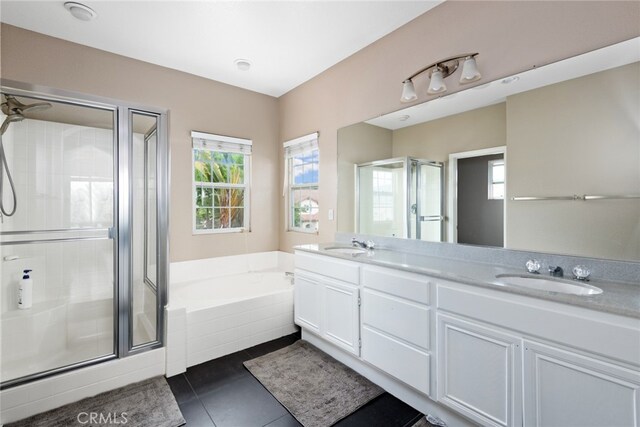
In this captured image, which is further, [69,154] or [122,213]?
[69,154]

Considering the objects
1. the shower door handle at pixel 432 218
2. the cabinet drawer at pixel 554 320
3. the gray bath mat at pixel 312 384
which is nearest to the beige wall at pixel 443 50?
the shower door handle at pixel 432 218

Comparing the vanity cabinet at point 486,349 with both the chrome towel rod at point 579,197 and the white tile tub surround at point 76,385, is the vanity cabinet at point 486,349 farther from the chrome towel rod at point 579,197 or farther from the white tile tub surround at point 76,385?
the white tile tub surround at point 76,385

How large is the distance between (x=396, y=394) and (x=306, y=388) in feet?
1.97

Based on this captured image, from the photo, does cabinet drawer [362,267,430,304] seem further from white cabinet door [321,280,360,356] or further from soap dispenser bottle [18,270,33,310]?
soap dispenser bottle [18,270,33,310]

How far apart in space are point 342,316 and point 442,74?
1896 mm

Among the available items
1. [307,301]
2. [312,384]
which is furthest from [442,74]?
Result: [312,384]

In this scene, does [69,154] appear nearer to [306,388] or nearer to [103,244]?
[103,244]

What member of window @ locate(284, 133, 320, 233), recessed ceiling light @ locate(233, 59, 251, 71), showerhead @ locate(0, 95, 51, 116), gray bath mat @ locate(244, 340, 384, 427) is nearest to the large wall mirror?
window @ locate(284, 133, 320, 233)

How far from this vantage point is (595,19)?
56.9 inches

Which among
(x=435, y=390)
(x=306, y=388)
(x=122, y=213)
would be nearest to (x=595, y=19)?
(x=435, y=390)

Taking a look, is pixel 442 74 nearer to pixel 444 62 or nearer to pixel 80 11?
pixel 444 62

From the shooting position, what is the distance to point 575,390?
113cm

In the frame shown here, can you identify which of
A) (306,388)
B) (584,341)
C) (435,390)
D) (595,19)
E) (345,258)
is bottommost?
(306,388)

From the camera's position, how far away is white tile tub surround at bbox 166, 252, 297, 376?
2.21m
